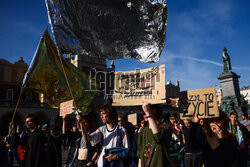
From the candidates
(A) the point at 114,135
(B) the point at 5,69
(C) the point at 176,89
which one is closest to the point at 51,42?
(A) the point at 114,135

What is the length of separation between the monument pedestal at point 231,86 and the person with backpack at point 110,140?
1573 cm

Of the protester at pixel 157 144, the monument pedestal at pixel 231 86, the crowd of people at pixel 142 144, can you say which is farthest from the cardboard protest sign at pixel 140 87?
the monument pedestal at pixel 231 86

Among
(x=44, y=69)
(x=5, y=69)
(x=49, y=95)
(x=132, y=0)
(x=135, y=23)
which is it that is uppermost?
(x=5, y=69)

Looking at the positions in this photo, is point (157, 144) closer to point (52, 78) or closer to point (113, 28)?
point (113, 28)

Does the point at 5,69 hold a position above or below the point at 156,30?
above

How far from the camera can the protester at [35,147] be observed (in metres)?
3.83

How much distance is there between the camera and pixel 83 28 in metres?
4.20

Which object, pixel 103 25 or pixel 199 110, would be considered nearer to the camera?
pixel 103 25

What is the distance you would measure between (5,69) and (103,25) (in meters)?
35.2

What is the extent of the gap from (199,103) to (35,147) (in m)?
4.23

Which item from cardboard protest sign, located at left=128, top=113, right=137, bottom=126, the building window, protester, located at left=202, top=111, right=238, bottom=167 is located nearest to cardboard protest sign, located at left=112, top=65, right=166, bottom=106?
cardboard protest sign, located at left=128, top=113, right=137, bottom=126

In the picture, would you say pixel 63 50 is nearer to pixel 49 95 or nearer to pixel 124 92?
pixel 49 95

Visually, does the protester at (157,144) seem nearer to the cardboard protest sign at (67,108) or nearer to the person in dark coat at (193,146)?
the cardboard protest sign at (67,108)

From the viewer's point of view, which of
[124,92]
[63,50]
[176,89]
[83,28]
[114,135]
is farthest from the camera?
[176,89]
